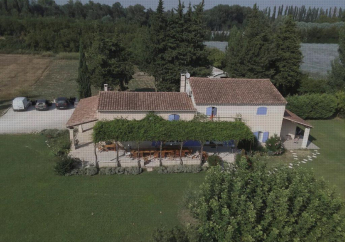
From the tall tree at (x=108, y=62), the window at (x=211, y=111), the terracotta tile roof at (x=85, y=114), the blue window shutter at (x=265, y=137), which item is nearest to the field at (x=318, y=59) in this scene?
the blue window shutter at (x=265, y=137)

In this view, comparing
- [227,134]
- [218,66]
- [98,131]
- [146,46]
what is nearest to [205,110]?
[227,134]

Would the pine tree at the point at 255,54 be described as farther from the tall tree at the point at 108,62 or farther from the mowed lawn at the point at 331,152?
the tall tree at the point at 108,62

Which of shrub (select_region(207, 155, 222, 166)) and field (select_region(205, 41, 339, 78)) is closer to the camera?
shrub (select_region(207, 155, 222, 166))

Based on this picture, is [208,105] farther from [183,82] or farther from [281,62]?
[281,62]

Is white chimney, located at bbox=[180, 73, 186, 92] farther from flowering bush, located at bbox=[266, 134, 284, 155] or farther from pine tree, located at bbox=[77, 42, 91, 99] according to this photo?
pine tree, located at bbox=[77, 42, 91, 99]

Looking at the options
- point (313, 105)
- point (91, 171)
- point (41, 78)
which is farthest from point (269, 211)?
point (41, 78)

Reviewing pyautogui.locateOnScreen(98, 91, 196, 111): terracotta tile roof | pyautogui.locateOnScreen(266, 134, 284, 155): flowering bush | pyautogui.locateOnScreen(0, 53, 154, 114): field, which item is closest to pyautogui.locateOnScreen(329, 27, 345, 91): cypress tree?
pyautogui.locateOnScreen(266, 134, 284, 155): flowering bush

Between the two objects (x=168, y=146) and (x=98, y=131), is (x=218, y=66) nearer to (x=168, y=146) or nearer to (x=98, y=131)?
(x=168, y=146)
